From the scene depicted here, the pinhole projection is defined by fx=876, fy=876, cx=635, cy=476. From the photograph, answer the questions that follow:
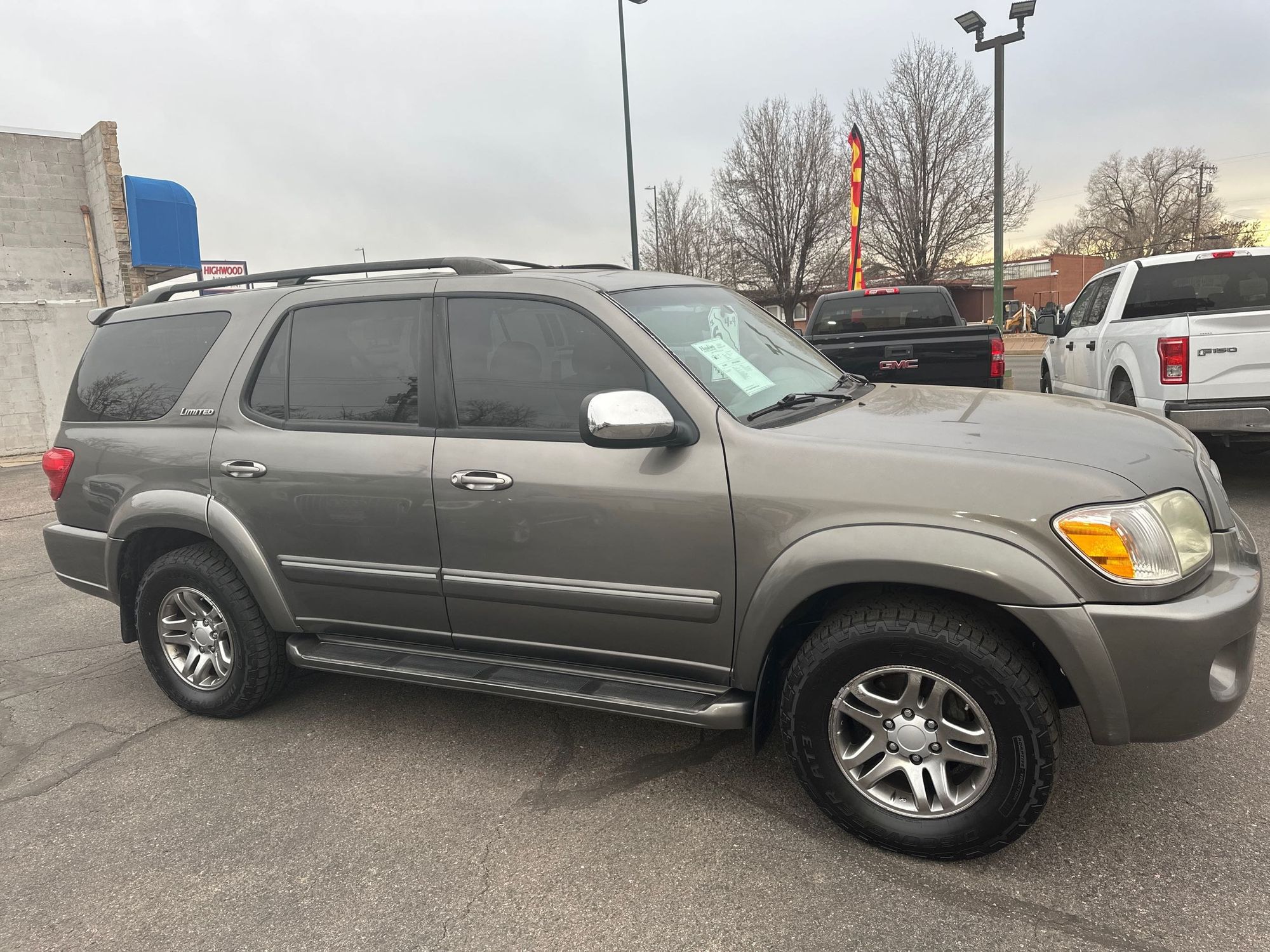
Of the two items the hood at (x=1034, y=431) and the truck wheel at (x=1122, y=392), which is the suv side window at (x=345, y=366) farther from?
the truck wheel at (x=1122, y=392)

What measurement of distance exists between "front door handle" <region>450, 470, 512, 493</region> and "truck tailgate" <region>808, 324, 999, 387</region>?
19.3 feet

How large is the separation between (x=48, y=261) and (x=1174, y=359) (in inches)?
665

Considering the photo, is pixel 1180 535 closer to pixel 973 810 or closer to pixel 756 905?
pixel 973 810

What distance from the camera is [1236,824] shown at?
265 centimetres

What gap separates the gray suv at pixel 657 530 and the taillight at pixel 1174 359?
3726mm

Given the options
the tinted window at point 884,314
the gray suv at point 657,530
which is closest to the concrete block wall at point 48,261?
the tinted window at point 884,314

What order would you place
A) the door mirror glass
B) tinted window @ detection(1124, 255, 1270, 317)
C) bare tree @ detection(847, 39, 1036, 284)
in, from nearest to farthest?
the door mirror glass, tinted window @ detection(1124, 255, 1270, 317), bare tree @ detection(847, 39, 1036, 284)

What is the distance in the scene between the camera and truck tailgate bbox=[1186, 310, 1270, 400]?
6023 mm

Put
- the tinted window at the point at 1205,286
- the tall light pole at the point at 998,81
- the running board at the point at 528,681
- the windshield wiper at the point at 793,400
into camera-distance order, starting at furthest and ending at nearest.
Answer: the tall light pole at the point at 998,81 → the tinted window at the point at 1205,286 → the windshield wiper at the point at 793,400 → the running board at the point at 528,681

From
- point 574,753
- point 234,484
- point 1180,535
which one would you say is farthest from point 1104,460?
point 234,484

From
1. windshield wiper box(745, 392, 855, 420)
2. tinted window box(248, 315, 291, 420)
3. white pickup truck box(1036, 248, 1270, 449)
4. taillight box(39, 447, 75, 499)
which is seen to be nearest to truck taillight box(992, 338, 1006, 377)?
white pickup truck box(1036, 248, 1270, 449)

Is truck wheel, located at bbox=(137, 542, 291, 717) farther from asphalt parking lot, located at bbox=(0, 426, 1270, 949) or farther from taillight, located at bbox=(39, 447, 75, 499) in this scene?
taillight, located at bbox=(39, 447, 75, 499)

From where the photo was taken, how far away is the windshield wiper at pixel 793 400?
2.91m

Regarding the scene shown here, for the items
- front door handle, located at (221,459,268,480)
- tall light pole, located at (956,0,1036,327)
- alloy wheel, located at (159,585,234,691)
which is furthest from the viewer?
tall light pole, located at (956,0,1036,327)
